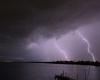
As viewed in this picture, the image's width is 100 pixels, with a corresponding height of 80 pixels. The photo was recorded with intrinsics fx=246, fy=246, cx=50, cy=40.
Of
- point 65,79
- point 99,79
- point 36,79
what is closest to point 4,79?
point 36,79

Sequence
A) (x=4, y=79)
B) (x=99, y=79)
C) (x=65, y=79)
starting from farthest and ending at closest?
1. (x=99, y=79)
2. (x=4, y=79)
3. (x=65, y=79)

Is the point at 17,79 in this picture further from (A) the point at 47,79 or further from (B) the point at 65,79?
(B) the point at 65,79

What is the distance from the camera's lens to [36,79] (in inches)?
4183

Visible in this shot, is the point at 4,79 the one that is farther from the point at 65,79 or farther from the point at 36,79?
the point at 65,79

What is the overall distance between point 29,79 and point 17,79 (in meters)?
5.16

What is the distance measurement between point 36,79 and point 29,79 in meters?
3.03

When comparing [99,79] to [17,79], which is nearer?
[17,79]

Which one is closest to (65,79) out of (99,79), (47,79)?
(47,79)

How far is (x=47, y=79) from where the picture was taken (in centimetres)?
10769

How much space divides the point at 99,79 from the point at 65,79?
128ft

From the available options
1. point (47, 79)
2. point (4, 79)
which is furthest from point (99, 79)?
point (4, 79)

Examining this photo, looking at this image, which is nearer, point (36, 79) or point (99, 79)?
point (36, 79)

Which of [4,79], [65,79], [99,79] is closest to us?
[65,79]

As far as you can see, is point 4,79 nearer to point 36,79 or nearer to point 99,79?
point 36,79
